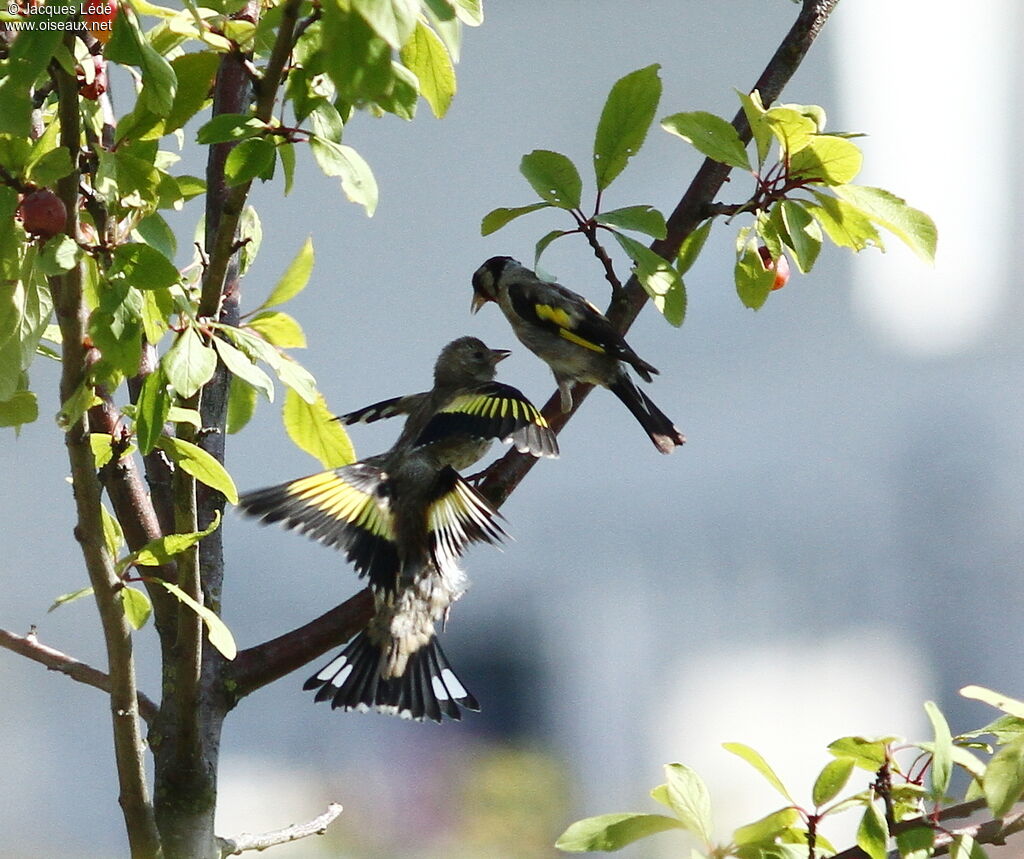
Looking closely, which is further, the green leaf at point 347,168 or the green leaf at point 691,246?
the green leaf at point 691,246

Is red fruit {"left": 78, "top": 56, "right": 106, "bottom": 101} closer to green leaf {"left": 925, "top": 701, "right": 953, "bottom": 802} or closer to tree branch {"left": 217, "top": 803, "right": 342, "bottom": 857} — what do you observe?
tree branch {"left": 217, "top": 803, "right": 342, "bottom": 857}

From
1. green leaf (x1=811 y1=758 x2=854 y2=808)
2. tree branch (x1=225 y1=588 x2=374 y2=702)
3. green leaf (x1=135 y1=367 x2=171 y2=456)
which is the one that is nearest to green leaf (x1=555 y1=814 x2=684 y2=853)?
green leaf (x1=811 y1=758 x2=854 y2=808)

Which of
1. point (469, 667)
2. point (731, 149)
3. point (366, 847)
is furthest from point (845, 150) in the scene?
point (469, 667)

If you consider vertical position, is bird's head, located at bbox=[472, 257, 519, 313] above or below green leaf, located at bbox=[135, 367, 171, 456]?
above

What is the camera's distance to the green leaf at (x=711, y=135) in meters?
1.19

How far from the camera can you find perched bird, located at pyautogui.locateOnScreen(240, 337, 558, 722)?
5.05 feet

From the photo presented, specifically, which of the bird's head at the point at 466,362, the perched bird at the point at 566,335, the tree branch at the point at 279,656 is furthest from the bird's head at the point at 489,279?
the tree branch at the point at 279,656

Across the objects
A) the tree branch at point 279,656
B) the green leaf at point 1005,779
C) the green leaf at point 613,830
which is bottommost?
the green leaf at point 613,830

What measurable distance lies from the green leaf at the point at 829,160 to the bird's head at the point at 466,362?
1.45 meters

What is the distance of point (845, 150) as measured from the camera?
3.85 ft

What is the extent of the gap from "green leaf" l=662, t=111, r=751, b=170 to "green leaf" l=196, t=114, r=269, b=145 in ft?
1.43

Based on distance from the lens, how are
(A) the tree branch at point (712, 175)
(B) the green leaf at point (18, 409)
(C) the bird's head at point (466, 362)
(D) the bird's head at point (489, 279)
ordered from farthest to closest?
(D) the bird's head at point (489, 279)
(C) the bird's head at point (466, 362)
(A) the tree branch at point (712, 175)
(B) the green leaf at point (18, 409)

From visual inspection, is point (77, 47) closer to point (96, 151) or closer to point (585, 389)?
point (96, 151)

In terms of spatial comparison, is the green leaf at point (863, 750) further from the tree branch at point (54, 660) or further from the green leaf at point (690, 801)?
the tree branch at point (54, 660)
